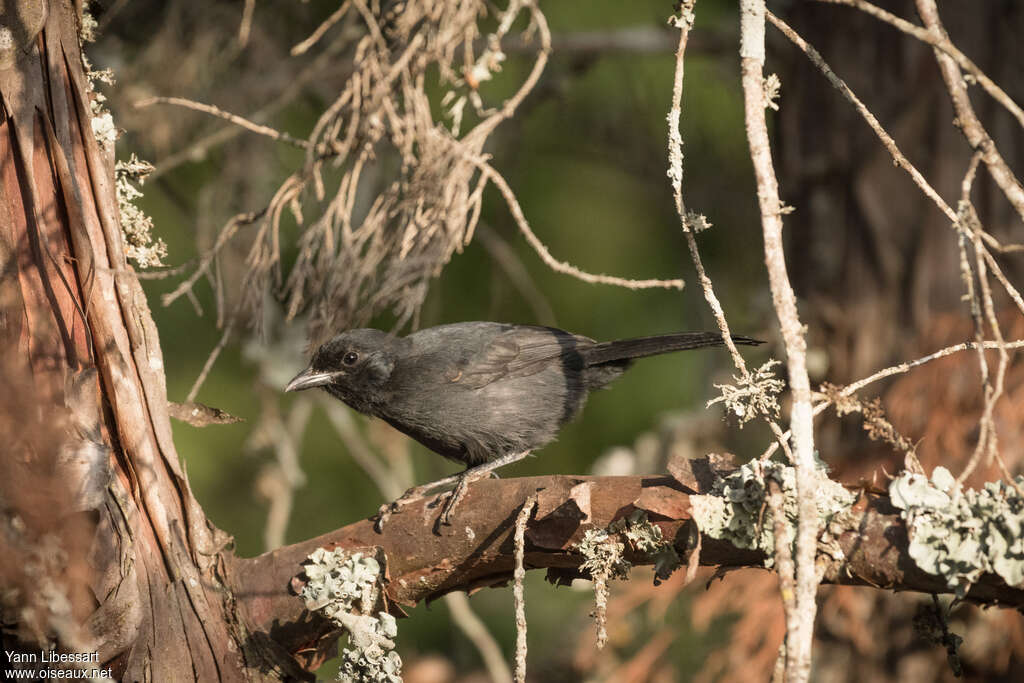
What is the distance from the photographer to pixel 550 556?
2592mm

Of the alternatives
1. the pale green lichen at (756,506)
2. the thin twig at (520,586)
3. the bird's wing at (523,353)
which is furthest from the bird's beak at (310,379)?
the pale green lichen at (756,506)

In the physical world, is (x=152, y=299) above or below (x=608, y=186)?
below

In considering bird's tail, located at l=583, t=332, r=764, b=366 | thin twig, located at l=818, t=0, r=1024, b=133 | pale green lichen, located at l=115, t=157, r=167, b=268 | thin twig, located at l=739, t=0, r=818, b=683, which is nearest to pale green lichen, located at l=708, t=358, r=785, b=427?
thin twig, located at l=739, t=0, r=818, b=683

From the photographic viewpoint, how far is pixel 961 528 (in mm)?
2098

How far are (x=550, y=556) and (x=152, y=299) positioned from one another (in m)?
5.00

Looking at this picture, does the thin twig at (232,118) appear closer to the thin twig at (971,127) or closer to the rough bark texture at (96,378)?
the rough bark texture at (96,378)

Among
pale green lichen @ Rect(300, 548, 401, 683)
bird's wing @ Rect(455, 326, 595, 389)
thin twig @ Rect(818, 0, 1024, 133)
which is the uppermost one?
thin twig @ Rect(818, 0, 1024, 133)

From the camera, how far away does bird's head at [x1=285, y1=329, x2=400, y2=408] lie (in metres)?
4.40

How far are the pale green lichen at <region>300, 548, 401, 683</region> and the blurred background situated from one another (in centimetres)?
108

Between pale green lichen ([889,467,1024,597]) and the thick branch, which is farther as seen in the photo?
the thick branch

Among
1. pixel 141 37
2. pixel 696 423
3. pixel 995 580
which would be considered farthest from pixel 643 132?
pixel 995 580

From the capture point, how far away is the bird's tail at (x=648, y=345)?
396cm

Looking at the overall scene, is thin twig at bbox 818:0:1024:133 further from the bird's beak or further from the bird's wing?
the bird's beak

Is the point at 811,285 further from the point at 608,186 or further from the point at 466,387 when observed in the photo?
the point at 608,186
